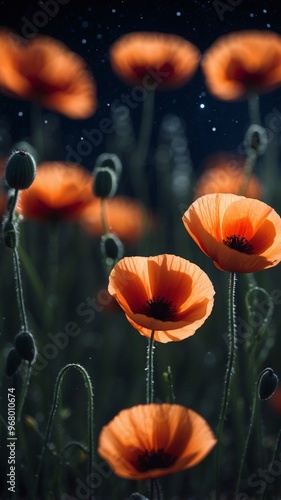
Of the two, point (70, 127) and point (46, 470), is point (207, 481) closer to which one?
point (46, 470)

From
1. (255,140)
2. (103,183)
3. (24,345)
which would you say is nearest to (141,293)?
(24,345)

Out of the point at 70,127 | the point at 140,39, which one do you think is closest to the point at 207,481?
the point at 140,39

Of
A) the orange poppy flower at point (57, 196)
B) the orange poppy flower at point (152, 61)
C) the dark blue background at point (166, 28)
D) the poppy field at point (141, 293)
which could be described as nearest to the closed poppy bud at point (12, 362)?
the poppy field at point (141, 293)

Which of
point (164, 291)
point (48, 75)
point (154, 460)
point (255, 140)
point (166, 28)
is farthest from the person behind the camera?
point (166, 28)

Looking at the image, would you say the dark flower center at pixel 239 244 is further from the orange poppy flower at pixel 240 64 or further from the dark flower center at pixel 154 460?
the orange poppy flower at pixel 240 64

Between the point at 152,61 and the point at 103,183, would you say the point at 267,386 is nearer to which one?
the point at 103,183

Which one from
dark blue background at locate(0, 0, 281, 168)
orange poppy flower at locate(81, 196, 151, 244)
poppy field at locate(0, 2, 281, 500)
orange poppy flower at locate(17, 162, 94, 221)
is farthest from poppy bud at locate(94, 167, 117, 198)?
orange poppy flower at locate(81, 196, 151, 244)
